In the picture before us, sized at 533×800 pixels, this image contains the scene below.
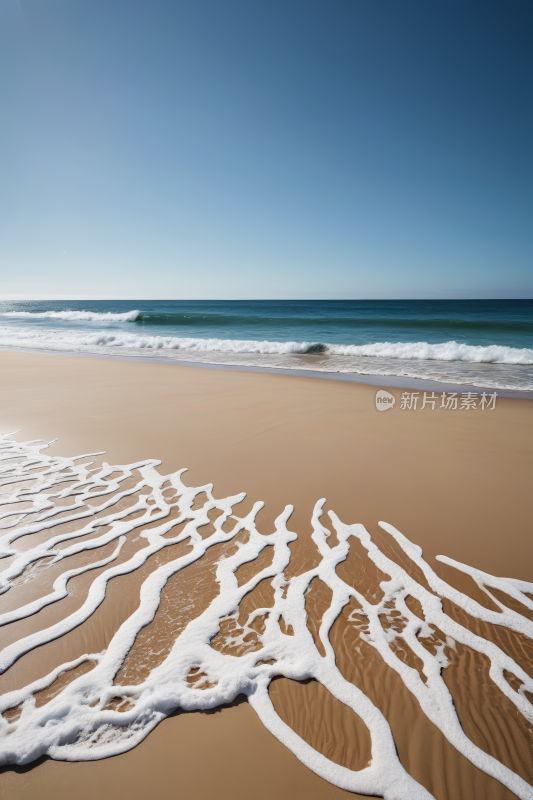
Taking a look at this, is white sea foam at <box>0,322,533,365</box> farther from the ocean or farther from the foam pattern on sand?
the foam pattern on sand

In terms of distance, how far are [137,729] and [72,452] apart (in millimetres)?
3783

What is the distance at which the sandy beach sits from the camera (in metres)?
1.50

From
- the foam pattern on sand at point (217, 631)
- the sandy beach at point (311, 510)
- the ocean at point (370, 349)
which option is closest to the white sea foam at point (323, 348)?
the ocean at point (370, 349)

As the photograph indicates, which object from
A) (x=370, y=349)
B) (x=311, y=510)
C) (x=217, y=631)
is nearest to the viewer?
(x=217, y=631)

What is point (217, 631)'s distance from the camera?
213cm

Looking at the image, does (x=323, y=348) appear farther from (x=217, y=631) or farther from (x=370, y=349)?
(x=217, y=631)

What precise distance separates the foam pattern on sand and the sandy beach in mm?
50

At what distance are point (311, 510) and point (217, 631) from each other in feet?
5.16

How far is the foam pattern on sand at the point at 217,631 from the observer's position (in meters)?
1.58

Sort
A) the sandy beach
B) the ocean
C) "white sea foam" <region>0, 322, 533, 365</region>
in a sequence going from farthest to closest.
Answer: "white sea foam" <region>0, 322, 533, 365</region> < the ocean < the sandy beach

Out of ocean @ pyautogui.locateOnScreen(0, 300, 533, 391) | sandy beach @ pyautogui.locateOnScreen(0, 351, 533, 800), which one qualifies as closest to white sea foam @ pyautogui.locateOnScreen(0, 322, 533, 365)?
ocean @ pyautogui.locateOnScreen(0, 300, 533, 391)

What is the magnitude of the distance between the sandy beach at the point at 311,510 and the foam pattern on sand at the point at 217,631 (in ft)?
0.16

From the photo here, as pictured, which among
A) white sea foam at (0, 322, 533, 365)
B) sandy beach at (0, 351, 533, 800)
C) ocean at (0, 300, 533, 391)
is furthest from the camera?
white sea foam at (0, 322, 533, 365)

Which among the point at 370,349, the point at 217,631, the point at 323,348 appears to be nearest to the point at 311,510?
the point at 217,631
